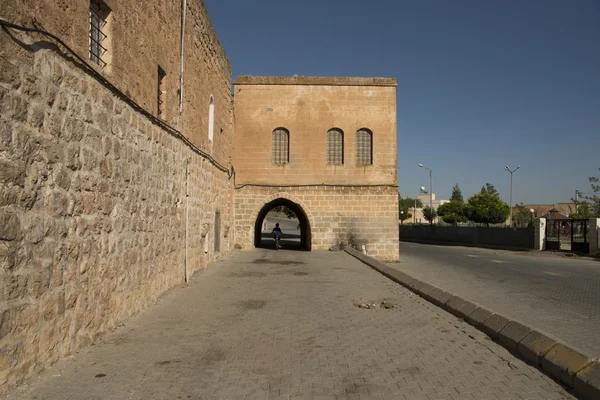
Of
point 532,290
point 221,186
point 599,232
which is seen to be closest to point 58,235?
point 532,290

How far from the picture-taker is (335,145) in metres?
23.7

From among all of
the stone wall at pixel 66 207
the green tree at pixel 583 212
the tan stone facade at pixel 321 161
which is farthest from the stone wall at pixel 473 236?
the stone wall at pixel 66 207

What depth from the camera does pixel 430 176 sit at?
4972cm

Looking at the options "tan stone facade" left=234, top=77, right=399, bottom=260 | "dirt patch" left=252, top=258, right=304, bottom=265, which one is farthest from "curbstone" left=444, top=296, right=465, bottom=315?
"tan stone facade" left=234, top=77, right=399, bottom=260

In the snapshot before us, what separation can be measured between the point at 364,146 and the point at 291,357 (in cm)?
1861

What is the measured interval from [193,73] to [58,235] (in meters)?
8.49

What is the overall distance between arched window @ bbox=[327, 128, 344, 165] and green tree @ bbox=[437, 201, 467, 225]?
133 ft

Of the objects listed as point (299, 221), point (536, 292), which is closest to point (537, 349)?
point (536, 292)

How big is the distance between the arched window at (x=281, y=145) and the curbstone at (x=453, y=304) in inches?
610

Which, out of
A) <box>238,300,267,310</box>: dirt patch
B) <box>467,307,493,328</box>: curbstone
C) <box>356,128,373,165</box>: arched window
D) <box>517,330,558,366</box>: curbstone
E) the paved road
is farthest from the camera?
<box>356,128,373,165</box>: arched window

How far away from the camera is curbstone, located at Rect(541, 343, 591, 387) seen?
4.75 metres

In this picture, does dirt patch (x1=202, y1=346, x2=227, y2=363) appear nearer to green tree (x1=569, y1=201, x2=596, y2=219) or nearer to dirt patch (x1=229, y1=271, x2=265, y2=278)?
dirt patch (x1=229, y1=271, x2=265, y2=278)

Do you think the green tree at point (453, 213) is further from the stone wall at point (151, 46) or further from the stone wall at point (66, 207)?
the stone wall at point (66, 207)

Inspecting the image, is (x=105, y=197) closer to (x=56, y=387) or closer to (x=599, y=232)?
(x=56, y=387)
